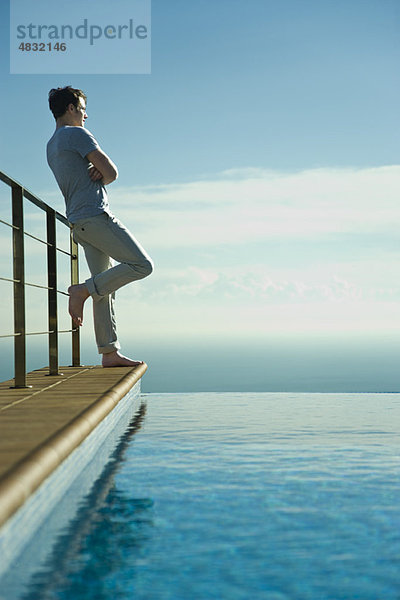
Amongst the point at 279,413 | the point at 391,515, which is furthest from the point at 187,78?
the point at 391,515

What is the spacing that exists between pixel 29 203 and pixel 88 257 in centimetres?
43

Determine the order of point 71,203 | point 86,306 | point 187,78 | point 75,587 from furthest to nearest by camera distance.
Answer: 1. point 187,78
2. point 86,306
3. point 71,203
4. point 75,587

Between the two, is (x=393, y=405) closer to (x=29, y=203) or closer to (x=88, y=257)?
(x=88, y=257)

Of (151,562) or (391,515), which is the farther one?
(391,515)

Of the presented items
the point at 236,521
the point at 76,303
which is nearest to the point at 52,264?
the point at 76,303

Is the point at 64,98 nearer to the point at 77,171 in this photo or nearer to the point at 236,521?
the point at 77,171

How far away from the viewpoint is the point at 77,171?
282 cm

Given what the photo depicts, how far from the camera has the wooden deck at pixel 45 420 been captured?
1.04m

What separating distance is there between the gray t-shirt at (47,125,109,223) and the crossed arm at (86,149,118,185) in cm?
2

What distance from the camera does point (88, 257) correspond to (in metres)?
3.02

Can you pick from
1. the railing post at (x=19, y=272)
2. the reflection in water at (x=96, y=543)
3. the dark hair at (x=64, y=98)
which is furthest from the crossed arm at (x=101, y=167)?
the reflection in water at (x=96, y=543)

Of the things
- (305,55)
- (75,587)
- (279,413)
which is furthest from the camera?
(305,55)

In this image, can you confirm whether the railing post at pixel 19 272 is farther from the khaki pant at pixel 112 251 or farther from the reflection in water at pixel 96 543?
the reflection in water at pixel 96 543

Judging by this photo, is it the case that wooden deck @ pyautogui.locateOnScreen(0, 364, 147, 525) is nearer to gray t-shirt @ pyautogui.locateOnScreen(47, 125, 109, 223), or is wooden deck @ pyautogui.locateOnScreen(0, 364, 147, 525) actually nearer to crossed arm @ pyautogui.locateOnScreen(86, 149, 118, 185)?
gray t-shirt @ pyautogui.locateOnScreen(47, 125, 109, 223)
